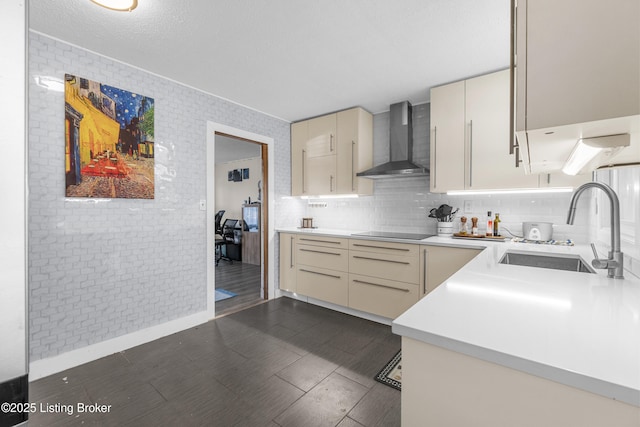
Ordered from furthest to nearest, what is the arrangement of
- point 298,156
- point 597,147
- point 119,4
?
point 298,156 < point 119,4 < point 597,147

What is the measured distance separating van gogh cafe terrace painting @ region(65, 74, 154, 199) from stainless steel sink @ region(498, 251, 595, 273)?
303cm

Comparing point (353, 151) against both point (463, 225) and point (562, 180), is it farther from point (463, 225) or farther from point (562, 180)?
point (562, 180)

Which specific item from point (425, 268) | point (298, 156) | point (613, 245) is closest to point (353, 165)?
point (298, 156)

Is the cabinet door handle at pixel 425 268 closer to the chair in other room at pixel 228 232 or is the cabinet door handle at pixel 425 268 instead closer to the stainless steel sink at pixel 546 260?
the stainless steel sink at pixel 546 260

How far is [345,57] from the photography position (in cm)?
242

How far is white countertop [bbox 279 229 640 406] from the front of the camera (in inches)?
22.0

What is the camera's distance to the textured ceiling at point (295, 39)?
1.83 metres

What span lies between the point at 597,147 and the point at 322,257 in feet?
9.75

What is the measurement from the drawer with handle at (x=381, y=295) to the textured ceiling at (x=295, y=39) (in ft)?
6.87

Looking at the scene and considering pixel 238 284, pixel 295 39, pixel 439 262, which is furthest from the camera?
pixel 238 284

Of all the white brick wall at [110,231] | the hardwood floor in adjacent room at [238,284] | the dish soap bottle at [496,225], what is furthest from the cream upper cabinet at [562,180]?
the hardwood floor in adjacent room at [238,284]

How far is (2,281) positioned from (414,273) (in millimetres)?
2797

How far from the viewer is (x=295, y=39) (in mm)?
2150

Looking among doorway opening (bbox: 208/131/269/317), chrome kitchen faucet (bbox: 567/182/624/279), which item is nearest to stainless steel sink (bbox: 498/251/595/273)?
chrome kitchen faucet (bbox: 567/182/624/279)
